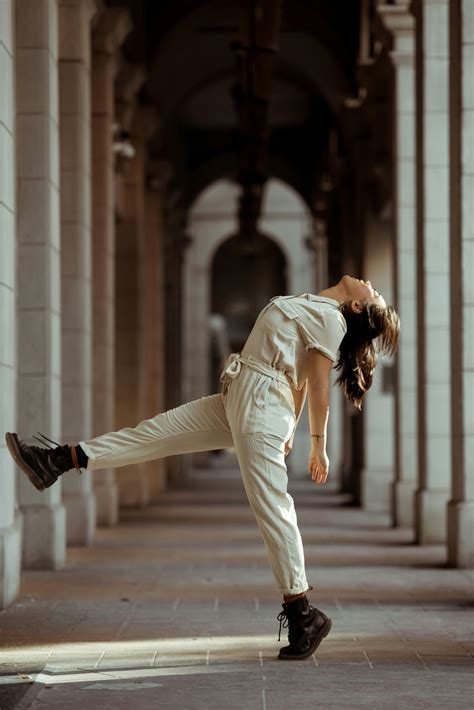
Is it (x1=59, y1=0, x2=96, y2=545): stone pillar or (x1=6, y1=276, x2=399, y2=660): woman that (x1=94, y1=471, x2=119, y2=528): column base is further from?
(x1=6, y1=276, x2=399, y2=660): woman

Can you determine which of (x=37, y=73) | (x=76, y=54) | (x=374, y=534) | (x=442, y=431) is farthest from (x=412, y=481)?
(x=37, y=73)

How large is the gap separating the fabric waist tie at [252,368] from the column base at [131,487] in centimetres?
1328

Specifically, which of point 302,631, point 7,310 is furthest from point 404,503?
point 302,631

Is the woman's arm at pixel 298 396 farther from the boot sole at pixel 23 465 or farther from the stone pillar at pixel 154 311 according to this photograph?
the stone pillar at pixel 154 311

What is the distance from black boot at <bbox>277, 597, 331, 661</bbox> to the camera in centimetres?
634

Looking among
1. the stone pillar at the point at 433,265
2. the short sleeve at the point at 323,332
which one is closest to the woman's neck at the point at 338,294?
the short sleeve at the point at 323,332

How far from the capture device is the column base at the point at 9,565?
8.34 meters

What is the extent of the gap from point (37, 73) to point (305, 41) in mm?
14830

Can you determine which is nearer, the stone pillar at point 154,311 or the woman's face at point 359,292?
the woman's face at point 359,292

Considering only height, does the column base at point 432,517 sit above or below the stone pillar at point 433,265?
below

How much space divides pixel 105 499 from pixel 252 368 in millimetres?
9431

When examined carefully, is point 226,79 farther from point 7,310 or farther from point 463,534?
point 7,310

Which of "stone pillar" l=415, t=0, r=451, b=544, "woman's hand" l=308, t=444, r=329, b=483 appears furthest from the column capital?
"woman's hand" l=308, t=444, r=329, b=483

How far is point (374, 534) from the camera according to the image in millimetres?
14672
